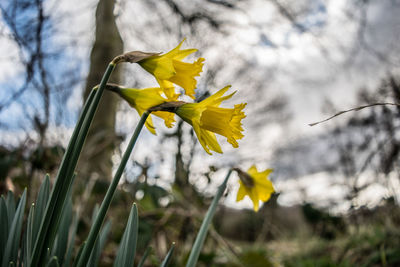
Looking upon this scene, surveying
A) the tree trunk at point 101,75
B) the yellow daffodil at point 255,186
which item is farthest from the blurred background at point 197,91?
the yellow daffodil at point 255,186

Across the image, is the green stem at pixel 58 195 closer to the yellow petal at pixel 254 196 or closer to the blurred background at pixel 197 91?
the yellow petal at pixel 254 196

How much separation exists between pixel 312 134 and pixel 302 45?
7.61 m

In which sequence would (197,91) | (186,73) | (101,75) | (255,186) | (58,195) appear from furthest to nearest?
(101,75)
(197,91)
(255,186)
(186,73)
(58,195)

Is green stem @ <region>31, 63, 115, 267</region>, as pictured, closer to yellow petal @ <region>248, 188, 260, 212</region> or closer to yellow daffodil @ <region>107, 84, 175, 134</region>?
yellow daffodil @ <region>107, 84, 175, 134</region>

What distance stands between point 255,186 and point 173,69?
48 cm

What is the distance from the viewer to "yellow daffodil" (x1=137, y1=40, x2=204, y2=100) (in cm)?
67

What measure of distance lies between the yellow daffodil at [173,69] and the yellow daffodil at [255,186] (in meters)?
0.36

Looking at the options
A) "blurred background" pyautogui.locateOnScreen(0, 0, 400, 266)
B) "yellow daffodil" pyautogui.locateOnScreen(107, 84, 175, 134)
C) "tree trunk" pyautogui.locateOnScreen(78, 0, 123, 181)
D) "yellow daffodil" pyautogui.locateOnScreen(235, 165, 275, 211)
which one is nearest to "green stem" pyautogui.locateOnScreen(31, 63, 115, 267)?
"yellow daffodil" pyautogui.locateOnScreen(107, 84, 175, 134)

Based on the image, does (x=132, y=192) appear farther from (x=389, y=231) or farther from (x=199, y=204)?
(x=389, y=231)

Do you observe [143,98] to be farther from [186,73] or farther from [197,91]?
[197,91]

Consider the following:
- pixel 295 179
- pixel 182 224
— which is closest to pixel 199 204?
pixel 182 224

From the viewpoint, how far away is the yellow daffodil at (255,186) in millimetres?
955

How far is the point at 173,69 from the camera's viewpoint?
67 centimetres

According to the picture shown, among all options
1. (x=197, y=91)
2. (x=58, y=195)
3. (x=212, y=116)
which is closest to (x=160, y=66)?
(x=212, y=116)
